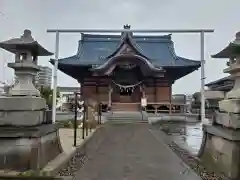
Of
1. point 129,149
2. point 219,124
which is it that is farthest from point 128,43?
point 219,124

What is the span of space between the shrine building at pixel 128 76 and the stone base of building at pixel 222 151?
67.8 ft

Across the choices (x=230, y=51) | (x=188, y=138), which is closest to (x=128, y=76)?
(x=188, y=138)

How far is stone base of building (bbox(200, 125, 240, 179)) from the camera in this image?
5512 mm

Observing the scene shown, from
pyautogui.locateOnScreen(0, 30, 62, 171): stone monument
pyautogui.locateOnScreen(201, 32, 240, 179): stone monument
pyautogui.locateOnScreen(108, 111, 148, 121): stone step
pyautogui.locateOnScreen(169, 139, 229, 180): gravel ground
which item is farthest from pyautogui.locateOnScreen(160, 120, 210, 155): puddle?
pyautogui.locateOnScreen(108, 111, 148, 121): stone step

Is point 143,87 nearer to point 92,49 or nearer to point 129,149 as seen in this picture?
point 92,49

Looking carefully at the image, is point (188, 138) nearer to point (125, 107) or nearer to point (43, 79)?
point (125, 107)

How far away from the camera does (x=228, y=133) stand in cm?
577

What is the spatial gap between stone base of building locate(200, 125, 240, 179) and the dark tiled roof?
2346cm

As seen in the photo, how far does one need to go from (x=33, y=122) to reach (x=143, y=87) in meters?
24.3

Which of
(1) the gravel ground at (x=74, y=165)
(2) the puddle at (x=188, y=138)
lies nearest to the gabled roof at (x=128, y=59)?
(2) the puddle at (x=188, y=138)

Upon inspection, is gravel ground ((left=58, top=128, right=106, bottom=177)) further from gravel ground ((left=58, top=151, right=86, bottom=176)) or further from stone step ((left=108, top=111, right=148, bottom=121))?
stone step ((left=108, top=111, right=148, bottom=121))

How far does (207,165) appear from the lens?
6.97 metres

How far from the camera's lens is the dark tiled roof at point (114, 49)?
30.9 m

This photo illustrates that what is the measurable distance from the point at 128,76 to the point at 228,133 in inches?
973
